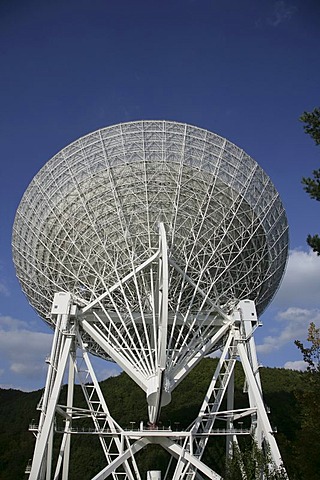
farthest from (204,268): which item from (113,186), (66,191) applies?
(66,191)

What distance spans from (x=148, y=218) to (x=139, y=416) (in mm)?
33974

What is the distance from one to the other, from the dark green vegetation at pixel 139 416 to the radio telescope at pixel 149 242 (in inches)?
596

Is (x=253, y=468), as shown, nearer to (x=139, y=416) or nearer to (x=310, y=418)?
(x=310, y=418)

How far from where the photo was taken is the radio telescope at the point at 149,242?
2738cm

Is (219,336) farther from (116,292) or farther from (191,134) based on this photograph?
(191,134)

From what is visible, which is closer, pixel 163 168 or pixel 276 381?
pixel 163 168

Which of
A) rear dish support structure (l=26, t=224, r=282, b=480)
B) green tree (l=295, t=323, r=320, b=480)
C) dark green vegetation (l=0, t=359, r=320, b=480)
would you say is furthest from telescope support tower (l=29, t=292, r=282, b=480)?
dark green vegetation (l=0, t=359, r=320, b=480)

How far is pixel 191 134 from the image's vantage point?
94.0 feet

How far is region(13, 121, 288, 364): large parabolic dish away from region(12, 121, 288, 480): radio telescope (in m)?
0.06

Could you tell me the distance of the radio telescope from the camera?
27.4m

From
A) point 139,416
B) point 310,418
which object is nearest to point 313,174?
point 310,418

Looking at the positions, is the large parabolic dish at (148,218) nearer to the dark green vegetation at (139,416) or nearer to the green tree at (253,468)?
the green tree at (253,468)

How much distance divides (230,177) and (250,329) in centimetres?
845

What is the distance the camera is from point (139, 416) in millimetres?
55094
